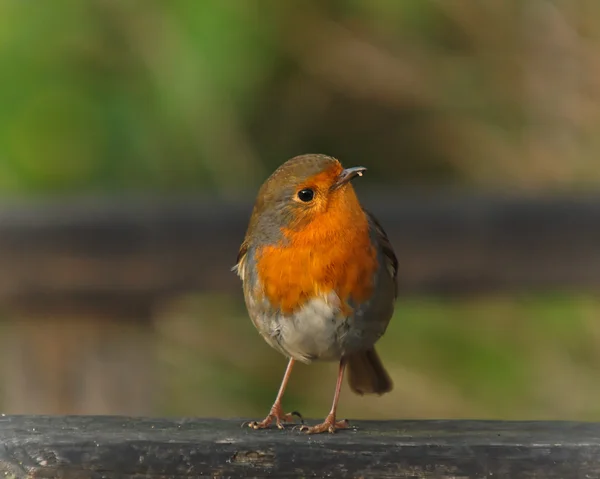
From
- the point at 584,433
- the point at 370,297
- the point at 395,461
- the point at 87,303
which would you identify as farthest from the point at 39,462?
the point at 87,303

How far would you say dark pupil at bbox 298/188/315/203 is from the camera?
8.03 feet

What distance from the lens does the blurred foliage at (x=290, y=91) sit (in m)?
5.34

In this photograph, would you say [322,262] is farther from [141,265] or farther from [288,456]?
[141,265]

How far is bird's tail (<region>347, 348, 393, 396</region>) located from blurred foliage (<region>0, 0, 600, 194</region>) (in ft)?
7.94

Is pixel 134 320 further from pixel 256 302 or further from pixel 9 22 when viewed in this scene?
pixel 9 22

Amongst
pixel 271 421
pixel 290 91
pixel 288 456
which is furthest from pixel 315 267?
pixel 290 91

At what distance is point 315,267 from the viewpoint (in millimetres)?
2379

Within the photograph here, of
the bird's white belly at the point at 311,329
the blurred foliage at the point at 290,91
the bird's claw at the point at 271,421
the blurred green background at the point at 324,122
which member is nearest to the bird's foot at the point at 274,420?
the bird's claw at the point at 271,421

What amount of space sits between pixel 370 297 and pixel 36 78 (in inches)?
129

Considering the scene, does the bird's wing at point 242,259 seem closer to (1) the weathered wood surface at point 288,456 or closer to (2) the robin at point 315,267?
(2) the robin at point 315,267

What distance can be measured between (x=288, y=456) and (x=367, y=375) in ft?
4.77

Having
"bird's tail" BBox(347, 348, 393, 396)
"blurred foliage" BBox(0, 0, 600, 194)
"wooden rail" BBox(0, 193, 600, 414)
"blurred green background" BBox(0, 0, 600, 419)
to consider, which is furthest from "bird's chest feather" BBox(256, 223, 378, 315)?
"blurred foliage" BBox(0, 0, 600, 194)

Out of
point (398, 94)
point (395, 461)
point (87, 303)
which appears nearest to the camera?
point (395, 461)

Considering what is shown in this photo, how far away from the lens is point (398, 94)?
5.90 meters
